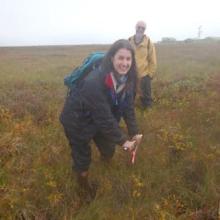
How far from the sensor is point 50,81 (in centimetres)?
1124

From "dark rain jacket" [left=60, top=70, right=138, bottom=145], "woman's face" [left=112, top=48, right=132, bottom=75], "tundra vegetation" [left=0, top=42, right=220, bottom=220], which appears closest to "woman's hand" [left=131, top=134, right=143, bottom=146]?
"dark rain jacket" [left=60, top=70, right=138, bottom=145]

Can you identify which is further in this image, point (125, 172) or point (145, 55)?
point (145, 55)

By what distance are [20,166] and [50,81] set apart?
6738 millimetres

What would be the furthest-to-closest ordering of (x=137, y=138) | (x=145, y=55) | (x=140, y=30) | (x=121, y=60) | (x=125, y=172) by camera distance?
(x=145, y=55) → (x=140, y=30) → (x=125, y=172) → (x=137, y=138) → (x=121, y=60)

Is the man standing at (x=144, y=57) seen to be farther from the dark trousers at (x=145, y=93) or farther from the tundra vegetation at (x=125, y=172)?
the tundra vegetation at (x=125, y=172)

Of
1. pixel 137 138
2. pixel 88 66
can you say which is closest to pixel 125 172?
pixel 137 138

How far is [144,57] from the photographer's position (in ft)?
23.3

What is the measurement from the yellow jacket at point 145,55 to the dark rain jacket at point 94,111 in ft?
10.5

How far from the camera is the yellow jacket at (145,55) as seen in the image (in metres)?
6.98

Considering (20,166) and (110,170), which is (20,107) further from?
(110,170)

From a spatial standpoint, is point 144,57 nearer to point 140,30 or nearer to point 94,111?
point 140,30

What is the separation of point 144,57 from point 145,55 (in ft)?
0.15

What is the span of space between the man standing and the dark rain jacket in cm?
318

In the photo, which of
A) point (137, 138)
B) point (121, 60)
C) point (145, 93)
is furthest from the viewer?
point (145, 93)
